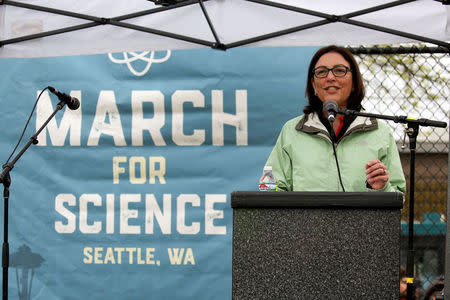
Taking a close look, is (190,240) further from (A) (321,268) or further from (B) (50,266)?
(A) (321,268)

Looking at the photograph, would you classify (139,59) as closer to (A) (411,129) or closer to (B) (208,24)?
(B) (208,24)

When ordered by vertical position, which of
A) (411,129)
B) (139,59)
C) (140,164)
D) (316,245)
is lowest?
(316,245)

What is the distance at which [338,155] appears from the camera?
9.07ft

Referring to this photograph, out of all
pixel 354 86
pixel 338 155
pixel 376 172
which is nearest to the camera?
pixel 376 172

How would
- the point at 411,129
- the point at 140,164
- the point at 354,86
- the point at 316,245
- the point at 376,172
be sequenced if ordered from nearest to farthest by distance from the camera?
1. the point at 316,245
2. the point at 376,172
3. the point at 411,129
4. the point at 354,86
5. the point at 140,164

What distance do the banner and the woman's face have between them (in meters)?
1.10

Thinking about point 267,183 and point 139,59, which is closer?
point 267,183

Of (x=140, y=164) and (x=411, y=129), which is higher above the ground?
(x=411, y=129)

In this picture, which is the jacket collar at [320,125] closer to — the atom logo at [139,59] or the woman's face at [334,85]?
the woman's face at [334,85]

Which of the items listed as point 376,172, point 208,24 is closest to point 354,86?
point 376,172

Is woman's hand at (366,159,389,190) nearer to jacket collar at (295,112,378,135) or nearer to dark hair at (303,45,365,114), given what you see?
jacket collar at (295,112,378,135)

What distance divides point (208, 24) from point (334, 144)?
4.03 ft

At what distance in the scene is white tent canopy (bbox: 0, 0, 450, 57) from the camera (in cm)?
327

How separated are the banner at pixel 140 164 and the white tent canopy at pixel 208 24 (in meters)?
0.50
